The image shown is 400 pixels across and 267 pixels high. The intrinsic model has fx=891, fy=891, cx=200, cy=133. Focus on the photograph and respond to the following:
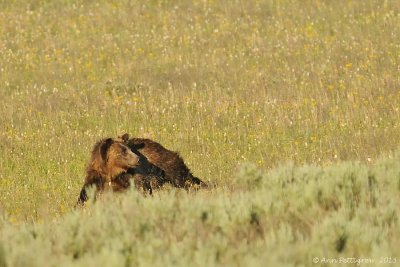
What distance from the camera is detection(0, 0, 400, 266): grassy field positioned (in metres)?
7.44

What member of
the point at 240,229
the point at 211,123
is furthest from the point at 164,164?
the point at 240,229

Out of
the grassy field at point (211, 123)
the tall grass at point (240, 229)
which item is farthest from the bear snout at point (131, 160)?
the tall grass at point (240, 229)

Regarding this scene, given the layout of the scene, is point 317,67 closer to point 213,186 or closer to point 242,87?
point 242,87

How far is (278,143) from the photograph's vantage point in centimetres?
1402

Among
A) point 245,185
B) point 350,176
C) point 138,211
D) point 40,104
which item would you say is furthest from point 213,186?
point 40,104

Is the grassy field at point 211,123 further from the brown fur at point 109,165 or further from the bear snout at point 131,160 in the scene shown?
the bear snout at point 131,160

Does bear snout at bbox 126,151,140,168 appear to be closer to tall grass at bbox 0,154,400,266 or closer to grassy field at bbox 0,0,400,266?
grassy field at bbox 0,0,400,266

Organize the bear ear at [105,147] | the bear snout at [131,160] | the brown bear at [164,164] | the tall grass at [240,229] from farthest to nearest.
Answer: the brown bear at [164,164] < the bear ear at [105,147] < the bear snout at [131,160] < the tall grass at [240,229]

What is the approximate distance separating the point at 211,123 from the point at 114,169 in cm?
453

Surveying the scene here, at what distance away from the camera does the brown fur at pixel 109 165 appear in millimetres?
11273

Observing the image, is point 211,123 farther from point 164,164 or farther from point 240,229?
point 240,229

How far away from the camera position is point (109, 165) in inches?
448

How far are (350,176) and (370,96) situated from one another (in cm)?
768

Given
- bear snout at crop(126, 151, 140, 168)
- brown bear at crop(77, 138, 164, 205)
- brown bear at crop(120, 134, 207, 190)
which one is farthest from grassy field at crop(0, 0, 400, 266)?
bear snout at crop(126, 151, 140, 168)
